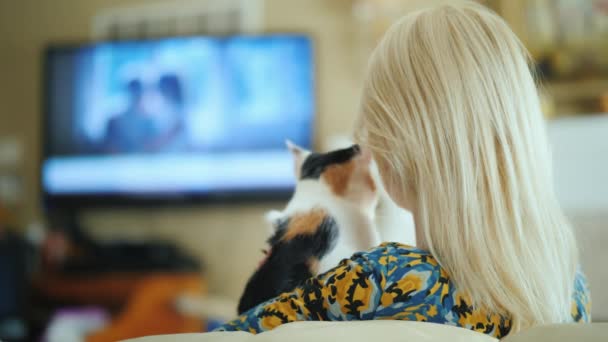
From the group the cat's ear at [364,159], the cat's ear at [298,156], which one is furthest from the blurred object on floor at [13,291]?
the cat's ear at [364,159]

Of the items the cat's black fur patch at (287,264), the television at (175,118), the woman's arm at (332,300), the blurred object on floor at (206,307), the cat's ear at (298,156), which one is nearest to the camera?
the woman's arm at (332,300)

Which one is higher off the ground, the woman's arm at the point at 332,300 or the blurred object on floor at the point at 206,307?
the woman's arm at the point at 332,300

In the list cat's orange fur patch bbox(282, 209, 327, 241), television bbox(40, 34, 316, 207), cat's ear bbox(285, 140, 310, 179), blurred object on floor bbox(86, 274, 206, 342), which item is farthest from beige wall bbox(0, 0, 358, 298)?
cat's orange fur patch bbox(282, 209, 327, 241)

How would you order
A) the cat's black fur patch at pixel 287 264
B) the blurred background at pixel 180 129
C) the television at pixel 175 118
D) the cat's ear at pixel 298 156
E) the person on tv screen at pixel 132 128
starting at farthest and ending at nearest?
the person on tv screen at pixel 132 128 < the television at pixel 175 118 < the blurred background at pixel 180 129 < the cat's ear at pixel 298 156 < the cat's black fur patch at pixel 287 264

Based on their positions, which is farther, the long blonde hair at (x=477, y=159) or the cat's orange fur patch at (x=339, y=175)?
the cat's orange fur patch at (x=339, y=175)

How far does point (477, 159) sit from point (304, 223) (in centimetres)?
23

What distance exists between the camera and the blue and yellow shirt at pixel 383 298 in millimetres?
575

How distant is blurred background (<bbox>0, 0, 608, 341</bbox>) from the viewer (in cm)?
249

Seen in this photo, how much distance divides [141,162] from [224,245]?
583mm

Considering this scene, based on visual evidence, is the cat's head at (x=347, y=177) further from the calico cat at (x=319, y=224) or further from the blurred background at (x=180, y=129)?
the blurred background at (x=180, y=129)

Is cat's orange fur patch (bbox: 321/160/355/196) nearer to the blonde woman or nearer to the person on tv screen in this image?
the blonde woman

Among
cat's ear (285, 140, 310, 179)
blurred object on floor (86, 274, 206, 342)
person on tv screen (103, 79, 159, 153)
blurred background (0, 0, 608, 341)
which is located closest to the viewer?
cat's ear (285, 140, 310, 179)

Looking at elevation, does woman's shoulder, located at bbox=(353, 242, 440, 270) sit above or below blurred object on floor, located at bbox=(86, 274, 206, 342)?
above

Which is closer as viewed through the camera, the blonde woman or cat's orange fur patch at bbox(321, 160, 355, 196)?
the blonde woman
